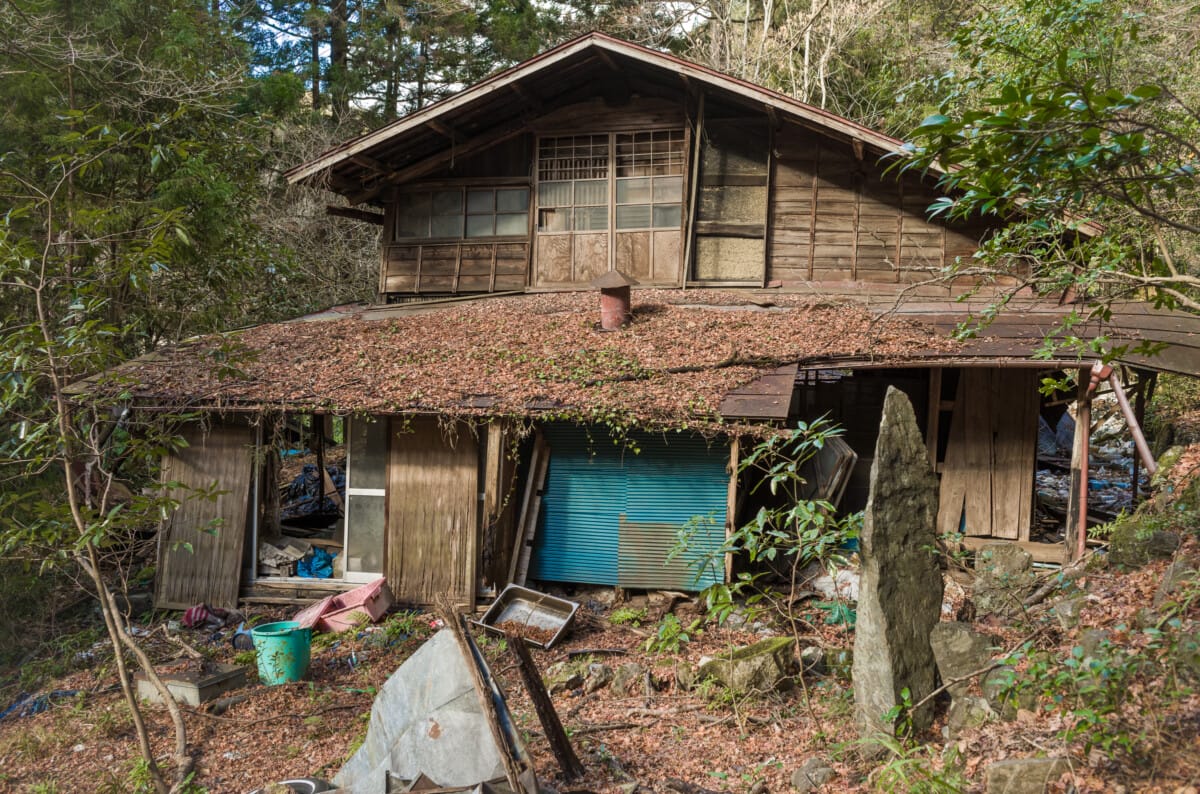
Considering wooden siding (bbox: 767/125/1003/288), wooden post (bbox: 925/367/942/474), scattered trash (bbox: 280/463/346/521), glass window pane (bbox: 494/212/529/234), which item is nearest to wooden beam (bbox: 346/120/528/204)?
glass window pane (bbox: 494/212/529/234)

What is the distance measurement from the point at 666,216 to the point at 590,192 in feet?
4.20

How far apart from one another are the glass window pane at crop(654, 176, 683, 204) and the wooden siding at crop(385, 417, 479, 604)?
5.23m

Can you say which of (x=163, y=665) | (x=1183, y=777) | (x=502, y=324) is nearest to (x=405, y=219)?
(x=502, y=324)

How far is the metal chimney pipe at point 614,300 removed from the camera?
10391 millimetres

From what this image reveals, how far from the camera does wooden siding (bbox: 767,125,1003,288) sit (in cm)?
1173

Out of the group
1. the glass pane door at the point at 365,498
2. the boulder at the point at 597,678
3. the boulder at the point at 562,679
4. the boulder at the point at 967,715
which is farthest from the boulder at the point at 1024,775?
the glass pane door at the point at 365,498

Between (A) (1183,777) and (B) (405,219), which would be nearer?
(A) (1183,777)

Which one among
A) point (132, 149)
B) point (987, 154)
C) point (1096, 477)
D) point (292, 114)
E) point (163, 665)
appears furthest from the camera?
point (292, 114)

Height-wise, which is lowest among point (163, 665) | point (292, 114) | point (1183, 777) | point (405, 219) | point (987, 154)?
point (163, 665)

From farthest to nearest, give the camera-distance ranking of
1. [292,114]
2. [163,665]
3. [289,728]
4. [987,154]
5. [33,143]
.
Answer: [292,114], [33,143], [163,665], [289,728], [987,154]

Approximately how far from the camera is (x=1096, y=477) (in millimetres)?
15062

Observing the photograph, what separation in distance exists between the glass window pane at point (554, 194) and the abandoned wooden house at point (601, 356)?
35 mm

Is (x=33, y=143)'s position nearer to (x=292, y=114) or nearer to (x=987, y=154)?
(x=292, y=114)

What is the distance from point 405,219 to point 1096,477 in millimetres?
13207
